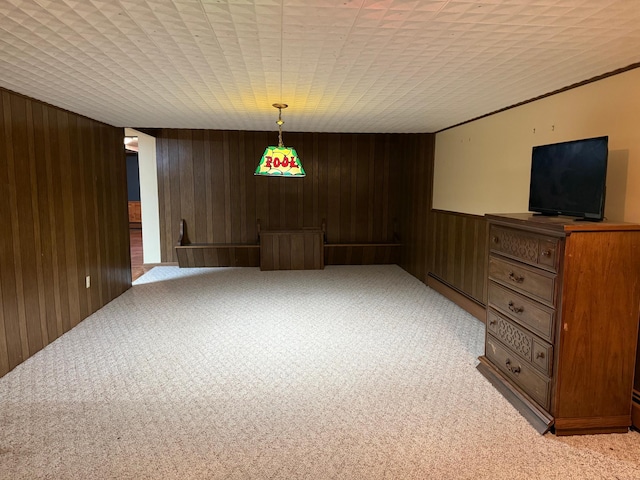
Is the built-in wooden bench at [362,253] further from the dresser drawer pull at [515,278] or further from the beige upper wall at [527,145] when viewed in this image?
the dresser drawer pull at [515,278]

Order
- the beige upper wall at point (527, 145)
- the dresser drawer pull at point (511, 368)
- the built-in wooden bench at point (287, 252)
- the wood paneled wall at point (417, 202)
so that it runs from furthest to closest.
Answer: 1. the built-in wooden bench at point (287, 252)
2. the wood paneled wall at point (417, 202)
3. the dresser drawer pull at point (511, 368)
4. the beige upper wall at point (527, 145)

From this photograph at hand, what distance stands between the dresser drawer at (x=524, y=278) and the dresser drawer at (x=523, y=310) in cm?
5

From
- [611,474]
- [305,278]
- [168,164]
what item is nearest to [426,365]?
[611,474]

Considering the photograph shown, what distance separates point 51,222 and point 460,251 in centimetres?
445

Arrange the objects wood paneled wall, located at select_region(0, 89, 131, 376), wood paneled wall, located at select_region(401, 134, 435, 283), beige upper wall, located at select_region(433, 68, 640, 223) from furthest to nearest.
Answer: wood paneled wall, located at select_region(401, 134, 435, 283) < wood paneled wall, located at select_region(0, 89, 131, 376) < beige upper wall, located at select_region(433, 68, 640, 223)

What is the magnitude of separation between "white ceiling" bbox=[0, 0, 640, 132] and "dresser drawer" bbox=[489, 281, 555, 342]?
1505 mm

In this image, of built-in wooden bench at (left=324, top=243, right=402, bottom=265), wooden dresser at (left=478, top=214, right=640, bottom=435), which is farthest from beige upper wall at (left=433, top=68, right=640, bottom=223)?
built-in wooden bench at (left=324, top=243, right=402, bottom=265)

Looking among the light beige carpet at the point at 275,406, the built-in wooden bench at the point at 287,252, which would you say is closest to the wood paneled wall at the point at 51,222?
the light beige carpet at the point at 275,406

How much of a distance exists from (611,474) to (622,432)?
1.60ft

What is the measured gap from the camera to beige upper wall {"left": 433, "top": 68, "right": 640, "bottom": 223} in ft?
8.61

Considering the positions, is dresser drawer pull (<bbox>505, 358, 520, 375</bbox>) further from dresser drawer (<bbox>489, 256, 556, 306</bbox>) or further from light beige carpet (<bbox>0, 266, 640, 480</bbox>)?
dresser drawer (<bbox>489, 256, 556, 306</bbox>)

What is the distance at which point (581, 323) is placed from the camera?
2350 millimetres

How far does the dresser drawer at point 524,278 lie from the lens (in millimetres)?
2434

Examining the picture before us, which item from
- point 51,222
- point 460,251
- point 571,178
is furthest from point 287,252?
point 571,178
